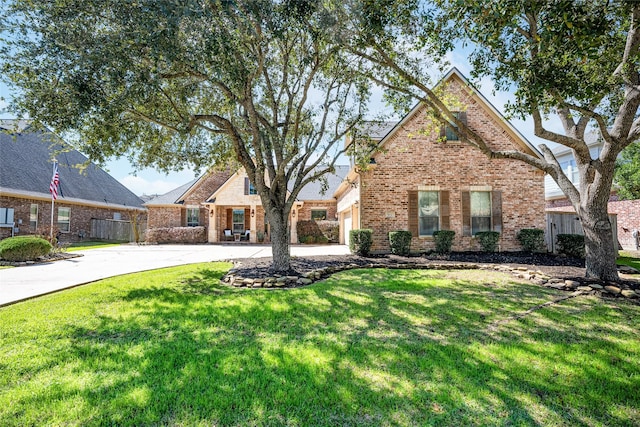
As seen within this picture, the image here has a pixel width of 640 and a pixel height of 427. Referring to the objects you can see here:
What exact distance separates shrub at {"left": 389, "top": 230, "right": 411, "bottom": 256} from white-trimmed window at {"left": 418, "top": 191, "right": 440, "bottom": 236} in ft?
3.73

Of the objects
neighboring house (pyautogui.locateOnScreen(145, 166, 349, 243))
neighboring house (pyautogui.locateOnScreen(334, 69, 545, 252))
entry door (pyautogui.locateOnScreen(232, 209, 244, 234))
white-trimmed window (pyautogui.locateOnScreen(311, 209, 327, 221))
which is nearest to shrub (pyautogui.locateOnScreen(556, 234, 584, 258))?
neighboring house (pyautogui.locateOnScreen(334, 69, 545, 252))

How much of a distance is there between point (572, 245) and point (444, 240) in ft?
14.5

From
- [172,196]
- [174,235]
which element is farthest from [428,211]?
[172,196]

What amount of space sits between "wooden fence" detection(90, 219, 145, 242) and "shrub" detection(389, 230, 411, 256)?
19750mm

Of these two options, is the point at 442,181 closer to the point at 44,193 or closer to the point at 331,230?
the point at 331,230

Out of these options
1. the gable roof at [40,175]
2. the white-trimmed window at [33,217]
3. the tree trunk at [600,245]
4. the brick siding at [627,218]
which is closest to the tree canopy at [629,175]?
Answer: the brick siding at [627,218]

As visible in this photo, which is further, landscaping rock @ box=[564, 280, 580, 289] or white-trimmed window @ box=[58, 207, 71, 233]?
white-trimmed window @ box=[58, 207, 71, 233]

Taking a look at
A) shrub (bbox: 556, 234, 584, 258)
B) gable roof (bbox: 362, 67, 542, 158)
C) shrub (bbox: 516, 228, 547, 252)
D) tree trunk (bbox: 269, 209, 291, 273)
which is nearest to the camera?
tree trunk (bbox: 269, 209, 291, 273)

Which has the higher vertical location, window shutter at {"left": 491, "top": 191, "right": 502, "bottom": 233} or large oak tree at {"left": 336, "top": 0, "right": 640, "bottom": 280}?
large oak tree at {"left": 336, "top": 0, "right": 640, "bottom": 280}

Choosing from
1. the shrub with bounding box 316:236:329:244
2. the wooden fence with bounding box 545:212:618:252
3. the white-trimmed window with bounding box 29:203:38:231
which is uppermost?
the white-trimmed window with bounding box 29:203:38:231

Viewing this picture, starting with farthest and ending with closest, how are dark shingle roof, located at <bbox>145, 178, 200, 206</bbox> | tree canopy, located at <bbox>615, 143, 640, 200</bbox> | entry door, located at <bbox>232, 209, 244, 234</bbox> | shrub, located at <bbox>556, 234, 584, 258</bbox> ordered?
1. entry door, located at <bbox>232, 209, 244, 234</bbox>
2. dark shingle roof, located at <bbox>145, 178, 200, 206</bbox>
3. tree canopy, located at <bbox>615, 143, 640, 200</bbox>
4. shrub, located at <bbox>556, 234, 584, 258</bbox>

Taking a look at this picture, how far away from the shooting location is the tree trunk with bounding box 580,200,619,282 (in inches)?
274

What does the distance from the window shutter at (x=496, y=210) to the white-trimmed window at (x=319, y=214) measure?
467 inches

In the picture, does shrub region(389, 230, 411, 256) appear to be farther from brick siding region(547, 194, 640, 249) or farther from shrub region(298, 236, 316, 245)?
brick siding region(547, 194, 640, 249)
